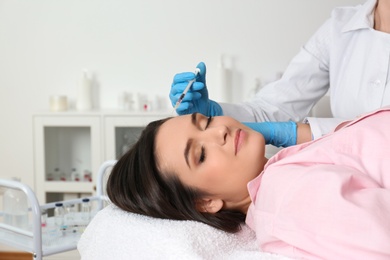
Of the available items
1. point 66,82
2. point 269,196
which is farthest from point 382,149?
point 66,82

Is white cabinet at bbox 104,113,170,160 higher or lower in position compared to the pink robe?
lower

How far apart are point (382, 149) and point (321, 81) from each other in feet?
2.83

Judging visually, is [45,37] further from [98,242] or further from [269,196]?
[269,196]

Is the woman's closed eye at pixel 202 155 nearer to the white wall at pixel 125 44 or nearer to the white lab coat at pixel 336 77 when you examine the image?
the white lab coat at pixel 336 77

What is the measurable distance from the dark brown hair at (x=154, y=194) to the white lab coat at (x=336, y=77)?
41 centimetres

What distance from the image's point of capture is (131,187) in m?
1.30

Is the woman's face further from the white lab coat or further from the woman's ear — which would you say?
the white lab coat

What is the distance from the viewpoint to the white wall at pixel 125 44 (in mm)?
3301

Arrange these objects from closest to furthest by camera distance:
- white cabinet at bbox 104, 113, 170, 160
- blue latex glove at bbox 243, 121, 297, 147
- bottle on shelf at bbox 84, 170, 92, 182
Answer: blue latex glove at bbox 243, 121, 297, 147 → white cabinet at bbox 104, 113, 170, 160 → bottle on shelf at bbox 84, 170, 92, 182

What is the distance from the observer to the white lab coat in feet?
5.26

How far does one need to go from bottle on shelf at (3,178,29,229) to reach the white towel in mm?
1023

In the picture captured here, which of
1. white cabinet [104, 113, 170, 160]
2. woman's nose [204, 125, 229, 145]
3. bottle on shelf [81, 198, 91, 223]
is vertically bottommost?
bottle on shelf [81, 198, 91, 223]

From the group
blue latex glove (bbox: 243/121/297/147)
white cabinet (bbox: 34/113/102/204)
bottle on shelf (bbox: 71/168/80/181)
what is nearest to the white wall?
white cabinet (bbox: 34/113/102/204)

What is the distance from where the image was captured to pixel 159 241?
1124 millimetres
